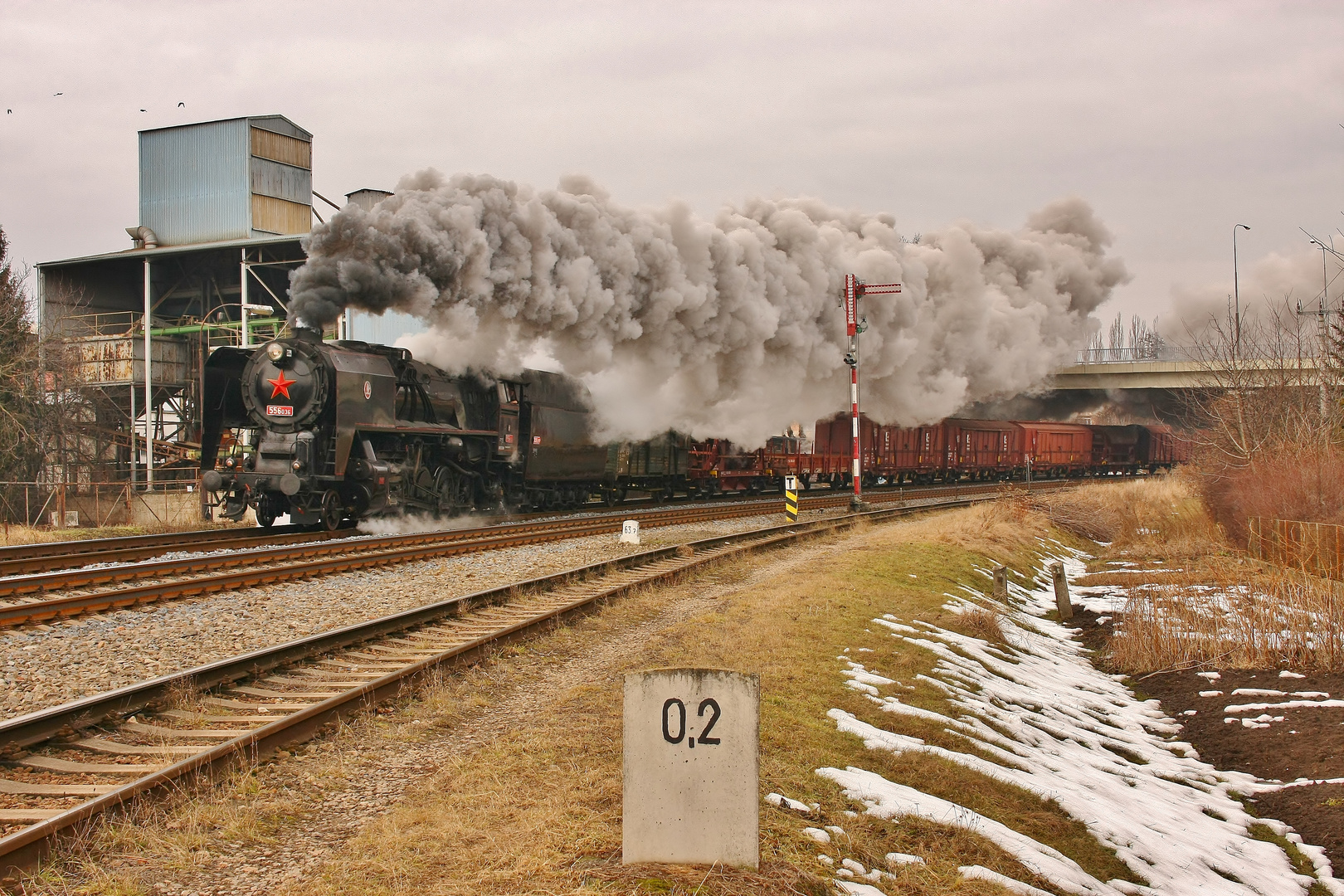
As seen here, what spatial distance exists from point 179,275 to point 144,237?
84.8 inches

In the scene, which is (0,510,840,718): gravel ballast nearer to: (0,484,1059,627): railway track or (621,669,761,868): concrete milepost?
(0,484,1059,627): railway track

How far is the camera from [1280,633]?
37.9 feet

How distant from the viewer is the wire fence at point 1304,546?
49.0 ft

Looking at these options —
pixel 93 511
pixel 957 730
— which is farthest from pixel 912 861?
pixel 93 511

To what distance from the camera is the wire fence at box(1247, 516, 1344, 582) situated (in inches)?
587

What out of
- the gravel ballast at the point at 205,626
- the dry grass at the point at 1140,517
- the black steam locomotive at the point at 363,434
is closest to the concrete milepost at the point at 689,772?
the gravel ballast at the point at 205,626

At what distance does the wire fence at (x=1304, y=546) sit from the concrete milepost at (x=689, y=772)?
12805 mm

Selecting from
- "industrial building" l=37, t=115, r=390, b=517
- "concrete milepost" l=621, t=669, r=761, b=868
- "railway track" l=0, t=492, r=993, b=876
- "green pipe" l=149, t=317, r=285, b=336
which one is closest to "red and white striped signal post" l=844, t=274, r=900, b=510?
"railway track" l=0, t=492, r=993, b=876

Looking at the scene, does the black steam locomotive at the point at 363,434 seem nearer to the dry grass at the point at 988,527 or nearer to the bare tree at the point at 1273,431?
the dry grass at the point at 988,527

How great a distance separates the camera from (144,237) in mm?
34500

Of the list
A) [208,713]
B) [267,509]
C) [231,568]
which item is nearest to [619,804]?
[208,713]

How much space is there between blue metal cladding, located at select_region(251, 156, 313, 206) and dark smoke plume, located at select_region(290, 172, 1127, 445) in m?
15.8

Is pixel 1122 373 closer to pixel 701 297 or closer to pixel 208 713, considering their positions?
pixel 701 297

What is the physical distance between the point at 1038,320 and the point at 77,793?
39089 millimetres
